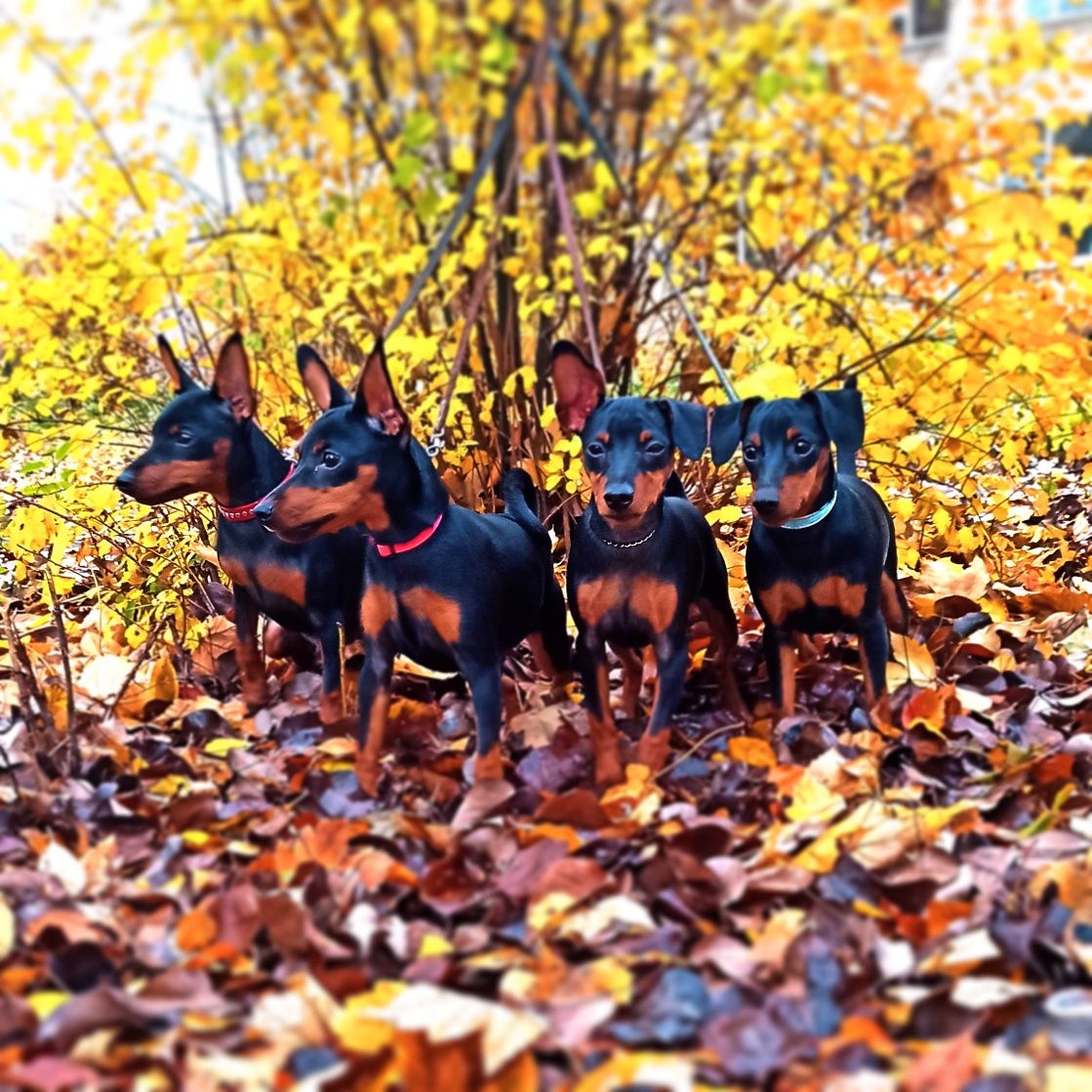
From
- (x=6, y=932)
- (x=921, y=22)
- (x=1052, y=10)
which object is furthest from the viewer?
(x=1052, y=10)

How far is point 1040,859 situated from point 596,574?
→ 124 cm

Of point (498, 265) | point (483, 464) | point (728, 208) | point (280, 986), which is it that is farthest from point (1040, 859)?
point (728, 208)

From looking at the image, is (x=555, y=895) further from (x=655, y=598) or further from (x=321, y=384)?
(x=321, y=384)

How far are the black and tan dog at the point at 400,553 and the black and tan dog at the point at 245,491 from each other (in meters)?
0.32

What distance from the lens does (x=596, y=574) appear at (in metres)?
2.95

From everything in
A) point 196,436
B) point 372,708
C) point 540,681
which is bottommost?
point 540,681

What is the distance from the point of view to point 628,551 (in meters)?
2.91

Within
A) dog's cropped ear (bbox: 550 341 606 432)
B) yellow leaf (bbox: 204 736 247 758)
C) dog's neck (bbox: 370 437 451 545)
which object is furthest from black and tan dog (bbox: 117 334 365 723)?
dog's cropped ear (bbox: 550 341 606 432)

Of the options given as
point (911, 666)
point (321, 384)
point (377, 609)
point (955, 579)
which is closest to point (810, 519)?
point (911, 666)

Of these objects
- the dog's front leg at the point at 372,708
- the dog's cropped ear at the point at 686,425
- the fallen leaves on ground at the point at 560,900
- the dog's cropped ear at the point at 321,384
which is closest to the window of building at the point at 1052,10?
the fallen leaves on ground at the point at 560,900

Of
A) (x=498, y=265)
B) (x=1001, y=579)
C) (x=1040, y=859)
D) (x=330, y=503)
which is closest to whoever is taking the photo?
(x=1040, y=859)

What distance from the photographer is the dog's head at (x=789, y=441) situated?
287 centimetres

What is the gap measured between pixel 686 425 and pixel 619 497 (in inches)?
13.0

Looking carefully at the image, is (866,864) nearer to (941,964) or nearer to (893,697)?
(941,964)
